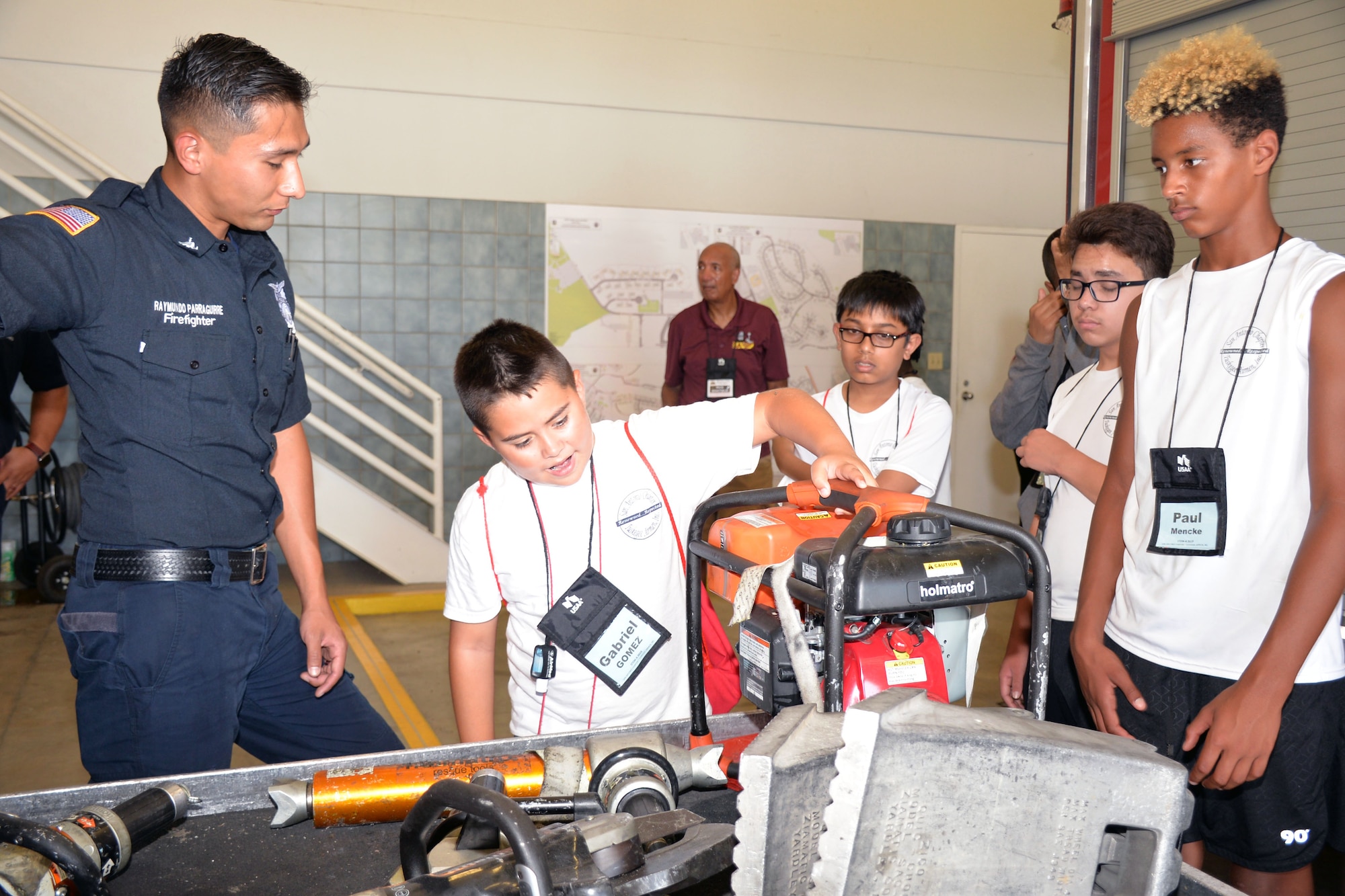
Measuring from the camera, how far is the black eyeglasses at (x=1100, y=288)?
6.77 ft

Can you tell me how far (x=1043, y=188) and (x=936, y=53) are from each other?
4.22 ft

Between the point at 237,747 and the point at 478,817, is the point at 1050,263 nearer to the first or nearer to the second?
the point at 478,817

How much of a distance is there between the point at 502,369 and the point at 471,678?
20.4 inches

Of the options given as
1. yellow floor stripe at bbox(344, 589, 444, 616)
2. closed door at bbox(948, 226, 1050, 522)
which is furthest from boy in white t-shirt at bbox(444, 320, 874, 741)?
closed door at bbox(948, 226, 1050, 522)

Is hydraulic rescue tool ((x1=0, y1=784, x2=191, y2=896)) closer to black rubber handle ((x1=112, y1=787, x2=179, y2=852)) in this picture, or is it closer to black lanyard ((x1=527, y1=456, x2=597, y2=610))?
black rubber handle ((x1=112, y1=787, x2=179, y2=852))

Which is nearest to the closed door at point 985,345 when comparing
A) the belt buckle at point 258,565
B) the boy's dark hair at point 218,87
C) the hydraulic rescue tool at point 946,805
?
the belt buckle at point 258,565

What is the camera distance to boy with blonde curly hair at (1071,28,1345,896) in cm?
132

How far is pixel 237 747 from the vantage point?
345cm

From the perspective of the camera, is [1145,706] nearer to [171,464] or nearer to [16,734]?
[171,464]

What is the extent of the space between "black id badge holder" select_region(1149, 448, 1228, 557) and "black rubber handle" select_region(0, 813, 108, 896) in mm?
1418

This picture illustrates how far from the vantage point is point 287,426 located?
6.17ft

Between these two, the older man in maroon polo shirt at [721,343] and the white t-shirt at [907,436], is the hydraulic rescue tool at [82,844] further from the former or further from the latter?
the older man in maroon polo shirt at [721,343]

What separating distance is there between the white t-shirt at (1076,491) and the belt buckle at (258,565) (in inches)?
57.7

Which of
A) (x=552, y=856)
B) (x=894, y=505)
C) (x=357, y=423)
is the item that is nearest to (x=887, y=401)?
(x=894, y=505)
